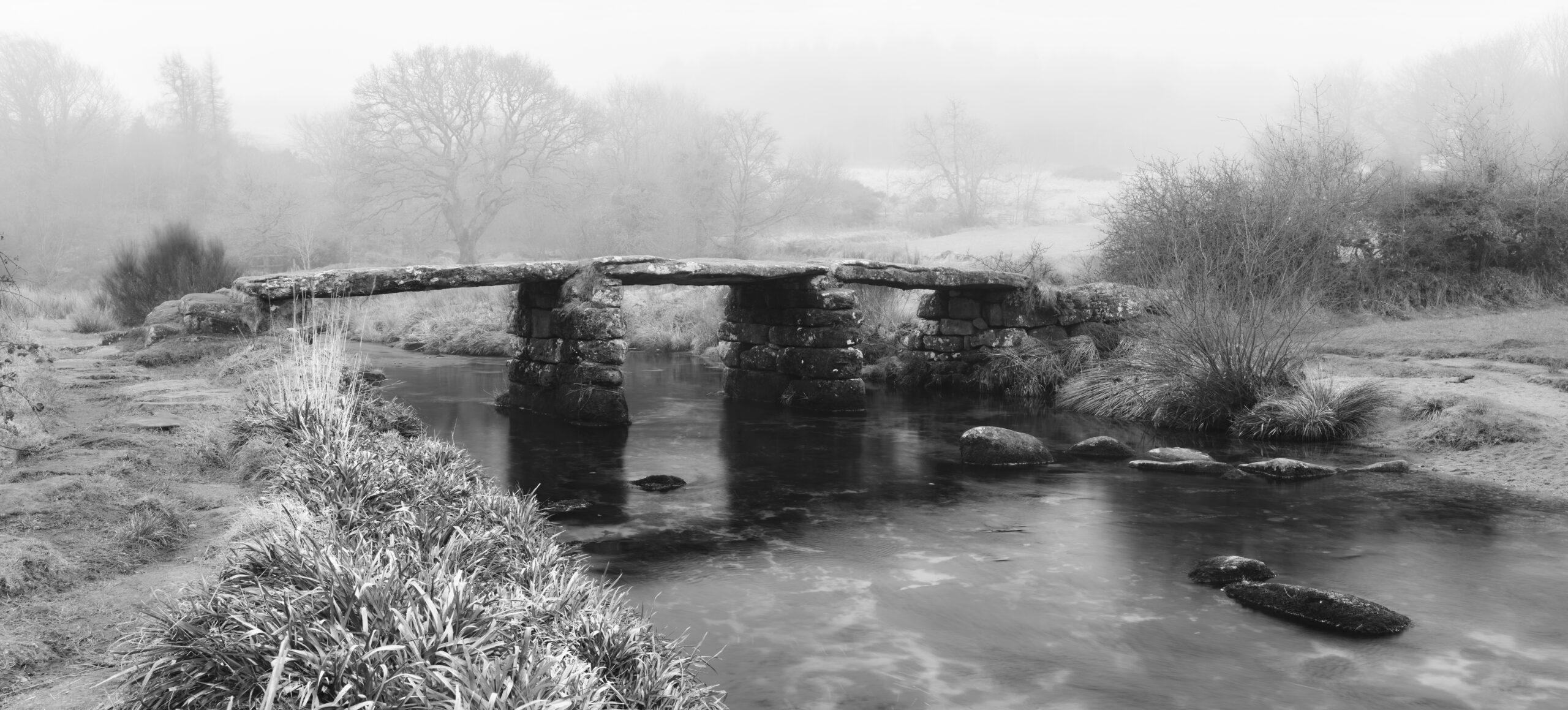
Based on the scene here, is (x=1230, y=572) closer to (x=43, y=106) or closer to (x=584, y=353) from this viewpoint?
(x=584, y=353)

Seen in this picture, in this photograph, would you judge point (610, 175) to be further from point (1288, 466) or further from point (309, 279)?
point (1288, 466)

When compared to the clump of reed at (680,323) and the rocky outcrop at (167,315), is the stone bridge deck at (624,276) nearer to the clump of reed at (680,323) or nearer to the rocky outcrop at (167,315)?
the rocky outcrop at (167,315)

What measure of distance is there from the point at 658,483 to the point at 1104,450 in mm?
4908

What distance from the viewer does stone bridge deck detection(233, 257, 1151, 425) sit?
12.9 meters

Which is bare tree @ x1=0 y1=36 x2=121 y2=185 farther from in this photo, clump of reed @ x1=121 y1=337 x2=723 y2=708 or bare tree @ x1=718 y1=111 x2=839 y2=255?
clump of reed @ x1=121 y1=337 x2=723 y2=708

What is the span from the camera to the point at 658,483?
10.1 meters

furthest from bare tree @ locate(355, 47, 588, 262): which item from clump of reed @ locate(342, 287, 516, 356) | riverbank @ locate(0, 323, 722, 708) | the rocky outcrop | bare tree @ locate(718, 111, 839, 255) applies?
riverbank @ locate(0, 323, 722, 708)

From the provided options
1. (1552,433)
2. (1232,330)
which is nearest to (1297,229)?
(1232,330)

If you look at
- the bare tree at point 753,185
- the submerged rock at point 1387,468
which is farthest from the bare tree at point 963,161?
the submerged rock at point 1387,468

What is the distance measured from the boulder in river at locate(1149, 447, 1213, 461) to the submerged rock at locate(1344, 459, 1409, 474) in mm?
1314

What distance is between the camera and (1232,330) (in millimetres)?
12484

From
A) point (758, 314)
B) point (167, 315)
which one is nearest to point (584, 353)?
point (758, 314)

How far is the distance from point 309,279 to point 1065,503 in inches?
316

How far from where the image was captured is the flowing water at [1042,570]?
546 cm
